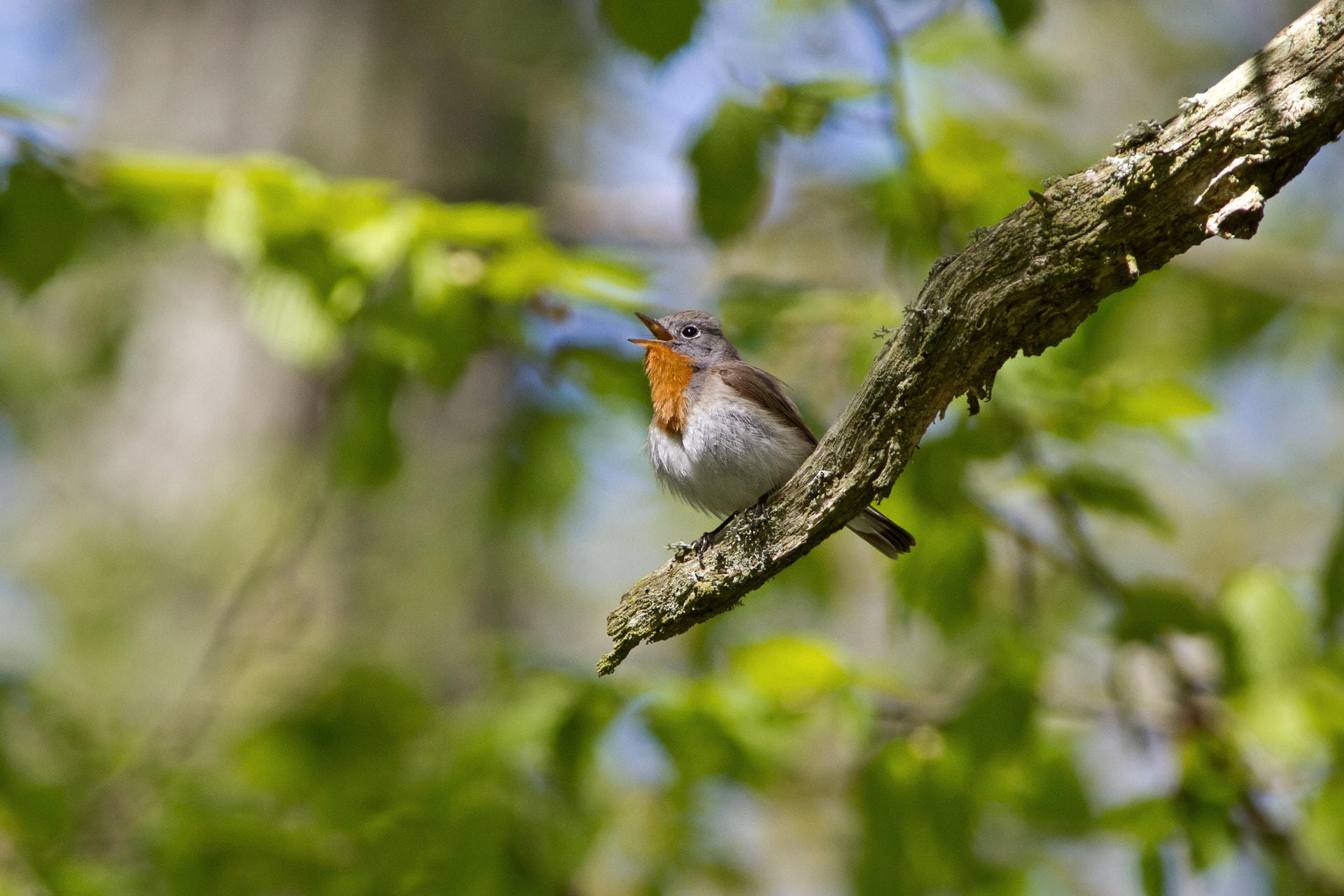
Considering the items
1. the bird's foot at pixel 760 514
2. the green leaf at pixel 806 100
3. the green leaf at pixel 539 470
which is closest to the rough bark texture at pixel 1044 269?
the bird's foot at pixel 760 514

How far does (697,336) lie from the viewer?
5402mm

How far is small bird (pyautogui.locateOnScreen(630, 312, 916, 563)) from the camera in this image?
167 inches

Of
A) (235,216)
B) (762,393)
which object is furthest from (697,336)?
(235,216)

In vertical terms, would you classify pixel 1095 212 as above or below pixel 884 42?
below

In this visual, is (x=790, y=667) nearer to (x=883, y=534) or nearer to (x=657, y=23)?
(x=883, y=534)

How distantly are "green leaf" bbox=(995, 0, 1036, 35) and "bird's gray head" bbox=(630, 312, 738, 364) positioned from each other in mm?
1801

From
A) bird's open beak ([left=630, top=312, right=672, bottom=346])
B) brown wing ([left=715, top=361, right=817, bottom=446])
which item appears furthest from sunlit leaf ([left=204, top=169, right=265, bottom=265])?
brown wing ([left=715, top=361, right=817, bottom=446])

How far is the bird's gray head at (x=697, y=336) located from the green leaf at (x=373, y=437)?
1.25 metres

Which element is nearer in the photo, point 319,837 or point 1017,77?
point 319,837

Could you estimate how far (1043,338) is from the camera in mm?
2430

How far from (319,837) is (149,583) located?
A: 2687mm

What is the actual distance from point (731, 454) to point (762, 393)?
42 cm

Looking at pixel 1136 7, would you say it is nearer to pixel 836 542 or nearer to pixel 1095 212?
pixel 836 542

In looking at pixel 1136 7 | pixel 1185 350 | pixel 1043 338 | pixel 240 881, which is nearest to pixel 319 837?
pixel 240 881
